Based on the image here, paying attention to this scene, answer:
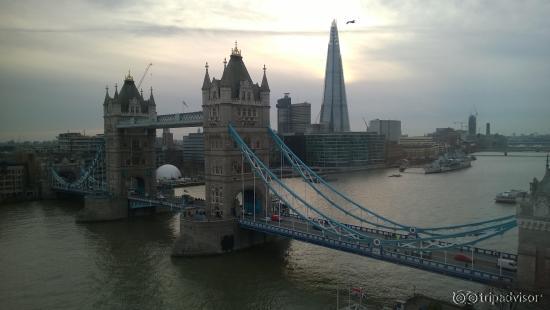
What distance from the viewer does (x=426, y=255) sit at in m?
32.2

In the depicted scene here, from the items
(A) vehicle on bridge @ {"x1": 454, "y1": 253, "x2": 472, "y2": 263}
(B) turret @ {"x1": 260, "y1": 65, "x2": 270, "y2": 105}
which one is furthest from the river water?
(B) turret @ {"x1": 260, "y1": 65, "x2": 270, "y2": 105}

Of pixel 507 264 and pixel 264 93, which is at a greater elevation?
pixel 264 93

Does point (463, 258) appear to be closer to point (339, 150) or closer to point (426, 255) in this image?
point (426, 255)

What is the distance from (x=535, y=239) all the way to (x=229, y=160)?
96.7 feet

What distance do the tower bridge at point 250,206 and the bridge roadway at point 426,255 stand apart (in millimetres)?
70

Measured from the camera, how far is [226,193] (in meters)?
45.9

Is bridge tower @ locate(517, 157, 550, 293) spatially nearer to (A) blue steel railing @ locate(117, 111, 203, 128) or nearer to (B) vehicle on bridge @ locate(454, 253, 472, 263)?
(B) vehicle on bridge @ locate(454, 253, 472, 263)

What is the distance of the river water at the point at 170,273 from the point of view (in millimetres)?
33062

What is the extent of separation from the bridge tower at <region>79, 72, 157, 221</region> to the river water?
7.23 meters

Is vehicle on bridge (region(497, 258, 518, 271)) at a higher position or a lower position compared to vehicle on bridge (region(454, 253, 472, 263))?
higher

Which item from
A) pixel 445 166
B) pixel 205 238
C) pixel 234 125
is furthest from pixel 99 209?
pixel 445 166

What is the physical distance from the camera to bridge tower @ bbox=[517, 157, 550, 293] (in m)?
24.6

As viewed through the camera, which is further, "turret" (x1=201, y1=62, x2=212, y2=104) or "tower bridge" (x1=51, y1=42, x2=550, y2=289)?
"turret" (x1=201, y1=62, x2=212, y2=104)

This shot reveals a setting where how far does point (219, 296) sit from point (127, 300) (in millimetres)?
7142
